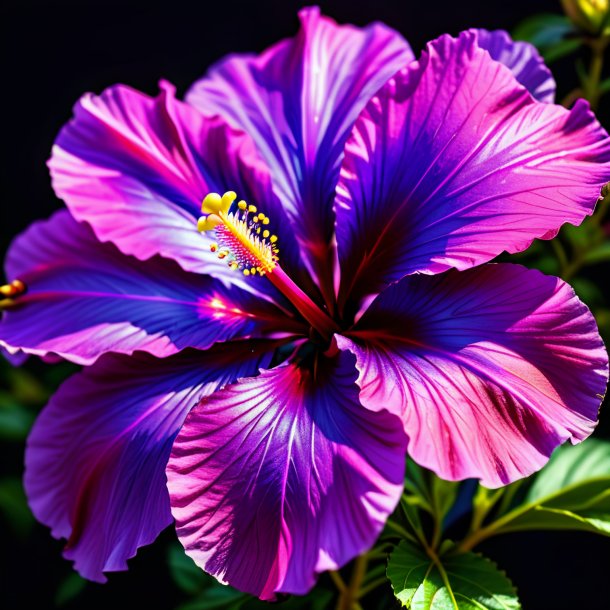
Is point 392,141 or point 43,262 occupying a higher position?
point 392,141

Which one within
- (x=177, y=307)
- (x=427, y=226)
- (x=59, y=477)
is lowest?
(x=59, y=477)

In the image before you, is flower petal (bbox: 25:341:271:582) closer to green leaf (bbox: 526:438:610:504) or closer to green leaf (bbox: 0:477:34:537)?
green leaf (bbox: 526:438:610:504)

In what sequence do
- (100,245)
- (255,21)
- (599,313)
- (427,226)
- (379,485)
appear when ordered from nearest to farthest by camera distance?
1. (379,485)
2. (427,226)
3. (100,245)
4. (599,313)
5. (255,21)

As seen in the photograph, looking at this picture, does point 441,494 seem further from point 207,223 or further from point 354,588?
point 207,223

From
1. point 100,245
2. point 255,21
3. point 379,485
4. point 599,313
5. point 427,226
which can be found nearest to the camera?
point 379,485

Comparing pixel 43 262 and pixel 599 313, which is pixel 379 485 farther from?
pixel 599 313

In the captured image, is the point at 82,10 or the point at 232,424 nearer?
the point at 232,424

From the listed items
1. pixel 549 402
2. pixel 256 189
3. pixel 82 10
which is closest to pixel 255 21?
pixel 82 10

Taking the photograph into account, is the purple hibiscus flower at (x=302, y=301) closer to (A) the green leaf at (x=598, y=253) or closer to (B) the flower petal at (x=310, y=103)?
(B) the flower petal at (x=310, y=103)
